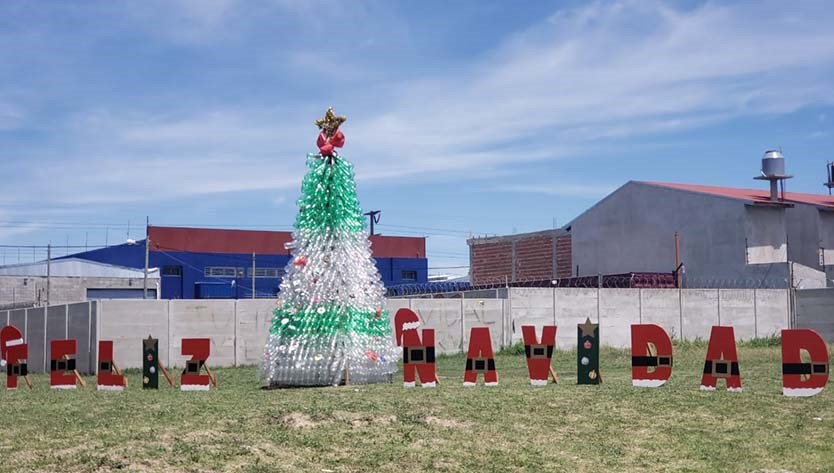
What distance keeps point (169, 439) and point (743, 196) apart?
40.9m

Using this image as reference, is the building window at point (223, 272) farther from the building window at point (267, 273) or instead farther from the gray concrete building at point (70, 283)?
the gray concrete building at point (70, 283)

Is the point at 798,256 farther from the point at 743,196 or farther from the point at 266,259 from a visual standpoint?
the point at 266,259

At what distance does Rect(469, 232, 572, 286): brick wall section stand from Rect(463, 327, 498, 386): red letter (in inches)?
1443

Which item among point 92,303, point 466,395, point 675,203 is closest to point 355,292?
point 466,395

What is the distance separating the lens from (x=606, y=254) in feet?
170

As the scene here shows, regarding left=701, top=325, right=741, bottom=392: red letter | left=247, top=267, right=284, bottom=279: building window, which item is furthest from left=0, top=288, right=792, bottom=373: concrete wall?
left=247, top=267, right=284, bottom=279: building window

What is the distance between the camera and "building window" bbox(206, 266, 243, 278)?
199 feet

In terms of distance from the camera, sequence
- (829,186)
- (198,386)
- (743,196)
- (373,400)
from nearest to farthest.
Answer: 1. (373,400)
2. (198,386)
3. (743,196)
4. (829,186)

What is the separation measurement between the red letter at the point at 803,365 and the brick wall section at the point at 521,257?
3861cm

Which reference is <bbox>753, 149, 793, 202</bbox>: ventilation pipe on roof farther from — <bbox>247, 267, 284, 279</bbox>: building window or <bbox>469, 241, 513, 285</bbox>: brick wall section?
<bbox>247, 267, 284, 279</bbox>: building window

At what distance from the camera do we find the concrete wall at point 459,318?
3058 cm

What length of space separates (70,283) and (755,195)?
36811 mm

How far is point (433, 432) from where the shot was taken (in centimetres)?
1266

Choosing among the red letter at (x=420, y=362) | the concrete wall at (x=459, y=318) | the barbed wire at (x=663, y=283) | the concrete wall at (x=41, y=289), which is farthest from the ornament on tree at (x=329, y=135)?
the concrete wall at (x=41, y=289)
